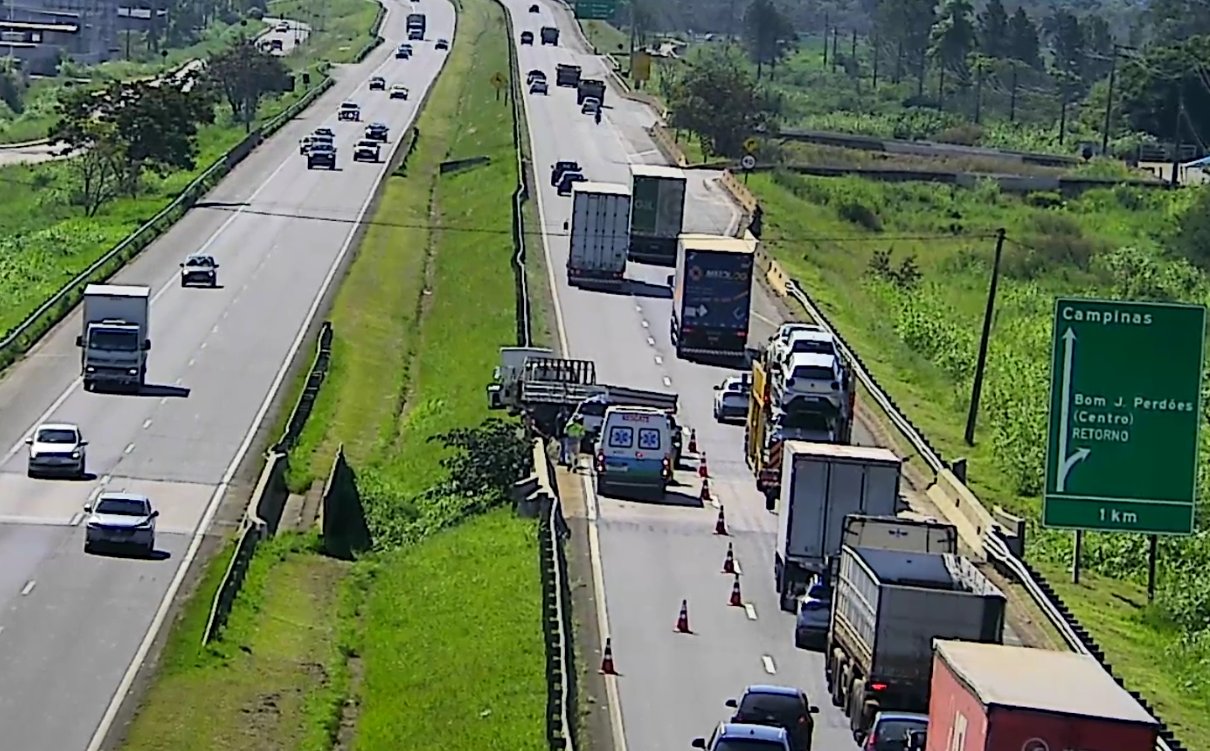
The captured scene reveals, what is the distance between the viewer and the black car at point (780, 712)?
98.2ft

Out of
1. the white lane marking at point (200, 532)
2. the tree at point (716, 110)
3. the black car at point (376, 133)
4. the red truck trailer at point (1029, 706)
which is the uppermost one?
the tree at point (716, 110)

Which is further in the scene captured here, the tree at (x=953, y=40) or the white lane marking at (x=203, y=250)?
the tree at (x=953, y=40)

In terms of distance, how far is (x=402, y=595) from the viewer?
43906 mm

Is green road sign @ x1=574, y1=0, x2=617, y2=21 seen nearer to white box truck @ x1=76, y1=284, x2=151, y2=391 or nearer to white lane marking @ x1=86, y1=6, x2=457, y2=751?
white lane marking @ x1=86, y1=6, x2=457, y2=751

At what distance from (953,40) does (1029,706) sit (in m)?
178

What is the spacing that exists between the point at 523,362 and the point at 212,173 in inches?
2157

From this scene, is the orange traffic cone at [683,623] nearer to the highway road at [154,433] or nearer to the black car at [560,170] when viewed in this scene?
the highway road at [154,433]

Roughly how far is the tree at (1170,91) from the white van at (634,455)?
4085 inches

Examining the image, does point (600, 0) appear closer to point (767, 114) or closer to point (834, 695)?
point (767, 114)

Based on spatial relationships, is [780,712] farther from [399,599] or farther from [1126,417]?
[399,599]


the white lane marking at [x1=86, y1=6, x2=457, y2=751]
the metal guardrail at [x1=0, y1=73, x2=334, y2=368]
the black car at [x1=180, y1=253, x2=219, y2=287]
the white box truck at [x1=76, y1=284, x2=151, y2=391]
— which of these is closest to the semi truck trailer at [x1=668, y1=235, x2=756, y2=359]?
the white lane marking at [x1=86, y1=6, x2=457, y2=751]

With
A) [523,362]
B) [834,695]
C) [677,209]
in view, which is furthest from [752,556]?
[677,209]

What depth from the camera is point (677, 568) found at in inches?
1694

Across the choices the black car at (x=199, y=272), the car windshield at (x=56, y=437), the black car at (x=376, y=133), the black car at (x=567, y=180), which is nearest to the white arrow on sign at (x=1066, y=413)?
the car windshield at (x=56, y=437)
